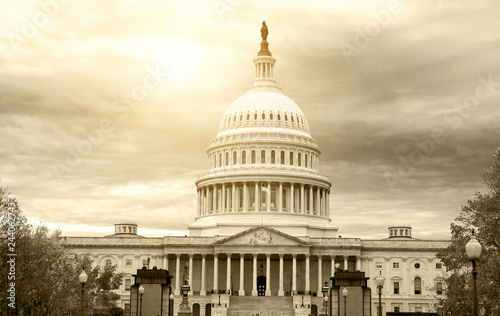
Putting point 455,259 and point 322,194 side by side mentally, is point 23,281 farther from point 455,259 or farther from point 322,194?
point 322,194

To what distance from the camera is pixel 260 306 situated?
12925cm

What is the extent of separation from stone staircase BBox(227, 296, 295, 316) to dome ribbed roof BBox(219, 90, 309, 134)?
133 ft

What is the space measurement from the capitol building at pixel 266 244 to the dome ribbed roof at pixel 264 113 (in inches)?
7.8

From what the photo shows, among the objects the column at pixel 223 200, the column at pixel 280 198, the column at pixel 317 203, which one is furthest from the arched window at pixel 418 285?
the column at pixel 223 200

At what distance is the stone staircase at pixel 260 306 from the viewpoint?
126125 mm

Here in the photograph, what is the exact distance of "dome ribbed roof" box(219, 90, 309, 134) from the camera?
162125 millimetres

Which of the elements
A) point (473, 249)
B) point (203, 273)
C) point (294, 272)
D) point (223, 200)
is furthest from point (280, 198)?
point (473, 249)

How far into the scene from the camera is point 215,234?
150250 millimetres

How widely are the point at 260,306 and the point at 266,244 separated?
1327cm

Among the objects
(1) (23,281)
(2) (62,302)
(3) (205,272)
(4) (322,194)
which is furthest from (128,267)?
(1) (23,281)

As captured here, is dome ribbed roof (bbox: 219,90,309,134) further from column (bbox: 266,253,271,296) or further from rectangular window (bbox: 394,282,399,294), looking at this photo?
rectangular window (bbox: 394,282,399,294)

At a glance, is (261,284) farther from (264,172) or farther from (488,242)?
(488,242)

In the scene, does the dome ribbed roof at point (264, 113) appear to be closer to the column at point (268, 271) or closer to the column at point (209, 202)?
the column at point (209, 202)

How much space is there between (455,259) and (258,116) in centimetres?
9572
